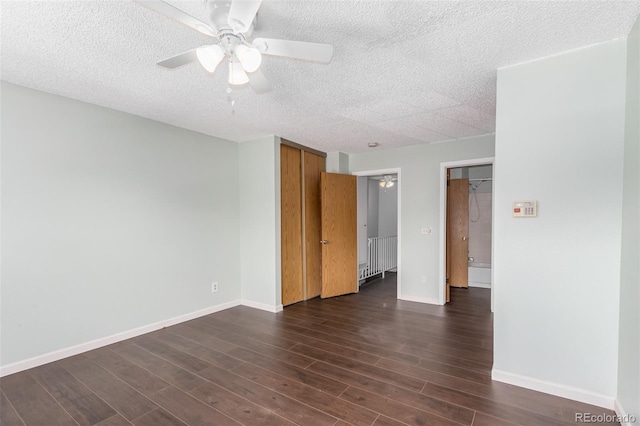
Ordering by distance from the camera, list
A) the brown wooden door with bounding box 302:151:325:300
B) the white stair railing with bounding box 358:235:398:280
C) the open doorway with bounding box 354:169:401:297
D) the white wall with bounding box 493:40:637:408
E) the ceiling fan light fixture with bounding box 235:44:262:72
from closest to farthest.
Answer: the ceiling fan light fixture with bounding box 235:44:262:72 → the white wall with bounding box 493:40:637:408 → the brown wooden door with bounding box 302:151:325:300 → the open doorway with bounding box 354:169:401:297 → the white stair railing with bounding box 358:235:398:280

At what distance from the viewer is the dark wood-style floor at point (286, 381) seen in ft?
6.35

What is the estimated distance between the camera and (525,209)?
2.16m

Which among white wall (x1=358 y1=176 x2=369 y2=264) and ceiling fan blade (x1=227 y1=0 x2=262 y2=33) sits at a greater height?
ceiling fan blade (x1=227 y1=0 x2=262 y2=33)

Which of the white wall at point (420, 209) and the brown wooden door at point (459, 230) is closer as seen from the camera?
the white wall at point (420, 209)

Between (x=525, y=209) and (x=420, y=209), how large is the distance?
2.36 m

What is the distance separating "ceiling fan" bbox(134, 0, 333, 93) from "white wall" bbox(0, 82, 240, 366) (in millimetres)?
1862

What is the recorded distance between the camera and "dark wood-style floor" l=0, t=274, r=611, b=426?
1.93 m

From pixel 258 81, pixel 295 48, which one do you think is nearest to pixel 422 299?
pixel 258 81

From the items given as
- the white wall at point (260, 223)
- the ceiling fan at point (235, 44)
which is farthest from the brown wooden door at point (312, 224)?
the ceiling fan at point (235, 44)

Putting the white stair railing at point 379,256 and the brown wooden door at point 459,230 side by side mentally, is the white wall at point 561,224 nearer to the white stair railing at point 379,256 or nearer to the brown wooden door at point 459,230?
the brown wooden door at point 459,230

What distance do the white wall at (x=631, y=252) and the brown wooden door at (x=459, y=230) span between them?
3.44 metres

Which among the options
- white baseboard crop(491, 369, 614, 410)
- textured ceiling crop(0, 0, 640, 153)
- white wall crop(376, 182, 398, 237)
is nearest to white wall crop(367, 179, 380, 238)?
white wall crop(376, 182, 398, 237)

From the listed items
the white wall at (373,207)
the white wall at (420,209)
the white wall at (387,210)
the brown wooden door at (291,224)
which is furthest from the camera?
the white wall at (387,210)

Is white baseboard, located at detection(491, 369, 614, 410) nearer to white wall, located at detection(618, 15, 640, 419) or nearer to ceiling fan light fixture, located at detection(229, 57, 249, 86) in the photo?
white wall, located at detection(618, 15, 640, 419)
